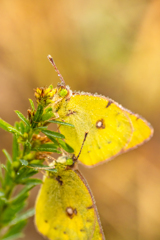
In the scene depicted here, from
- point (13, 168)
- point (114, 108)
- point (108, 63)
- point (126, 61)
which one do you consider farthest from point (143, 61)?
point (13, 168)

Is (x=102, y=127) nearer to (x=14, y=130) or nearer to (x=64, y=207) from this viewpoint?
(x=64, y=207)

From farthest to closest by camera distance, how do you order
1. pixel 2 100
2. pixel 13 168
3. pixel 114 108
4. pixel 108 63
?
pixel 108 63, pixel 2 100, pixel 114 108, pixel 13 168

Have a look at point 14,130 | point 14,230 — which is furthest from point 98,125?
point 14,230

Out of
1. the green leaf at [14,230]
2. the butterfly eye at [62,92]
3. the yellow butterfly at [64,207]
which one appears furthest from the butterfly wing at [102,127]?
the green leaf at [14,230]

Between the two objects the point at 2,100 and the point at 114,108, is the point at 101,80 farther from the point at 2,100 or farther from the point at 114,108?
the point at 114,108

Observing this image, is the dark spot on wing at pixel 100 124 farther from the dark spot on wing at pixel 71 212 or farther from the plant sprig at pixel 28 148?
the dark spot on wing at pixel 71 212

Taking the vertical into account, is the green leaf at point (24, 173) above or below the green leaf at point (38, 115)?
below

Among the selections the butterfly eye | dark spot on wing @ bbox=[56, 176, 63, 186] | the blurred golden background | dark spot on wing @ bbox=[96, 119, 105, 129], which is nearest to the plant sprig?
dark spot on wing @ bbox=[56, 176, 63, 186]

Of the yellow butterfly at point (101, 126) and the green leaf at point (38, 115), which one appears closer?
the green leaf at point (38, 115)

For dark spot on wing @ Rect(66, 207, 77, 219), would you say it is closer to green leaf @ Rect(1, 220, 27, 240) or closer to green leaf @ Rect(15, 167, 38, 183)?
green leaf @ Rect(1, 220, 27, 240)
